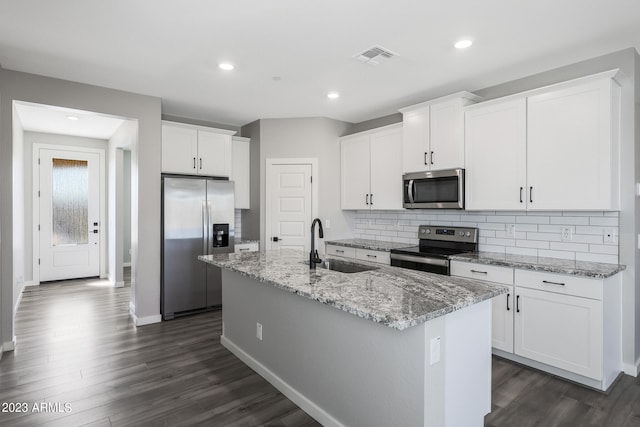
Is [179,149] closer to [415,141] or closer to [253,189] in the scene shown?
[253,189]

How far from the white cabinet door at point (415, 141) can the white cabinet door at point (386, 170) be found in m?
0.19

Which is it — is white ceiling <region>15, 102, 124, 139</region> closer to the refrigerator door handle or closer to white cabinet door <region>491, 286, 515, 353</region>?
the refrigerator door handle

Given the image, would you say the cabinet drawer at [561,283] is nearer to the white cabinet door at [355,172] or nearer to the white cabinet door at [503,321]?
the white cabinet door at [503,321]

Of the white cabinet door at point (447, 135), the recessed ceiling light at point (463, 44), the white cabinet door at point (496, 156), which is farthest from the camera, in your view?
the white cabinet door at point (447, 135)

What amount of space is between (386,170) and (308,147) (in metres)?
1.19

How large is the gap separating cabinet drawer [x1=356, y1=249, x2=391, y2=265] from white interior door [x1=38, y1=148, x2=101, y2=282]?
510cm

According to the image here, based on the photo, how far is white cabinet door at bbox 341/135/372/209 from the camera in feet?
15.8

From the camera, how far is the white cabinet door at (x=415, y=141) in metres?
3.94

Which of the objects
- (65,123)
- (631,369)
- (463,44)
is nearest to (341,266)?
(463,44)

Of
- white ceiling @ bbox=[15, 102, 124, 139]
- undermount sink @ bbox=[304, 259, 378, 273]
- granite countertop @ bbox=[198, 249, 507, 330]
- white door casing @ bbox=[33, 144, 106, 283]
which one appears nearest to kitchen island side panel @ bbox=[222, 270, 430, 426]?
granite countertop @ bbox=[198, 249, 507, 330]

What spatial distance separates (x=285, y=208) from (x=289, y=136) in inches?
40.1

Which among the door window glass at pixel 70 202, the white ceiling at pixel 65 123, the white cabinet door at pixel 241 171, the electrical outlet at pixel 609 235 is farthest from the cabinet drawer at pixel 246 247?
the electrical outlet at pixel 609 235

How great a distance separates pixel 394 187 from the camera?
175 inches

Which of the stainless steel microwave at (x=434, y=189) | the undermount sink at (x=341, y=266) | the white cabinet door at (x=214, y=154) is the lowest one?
the undermount sink at (x=341, y=266)
